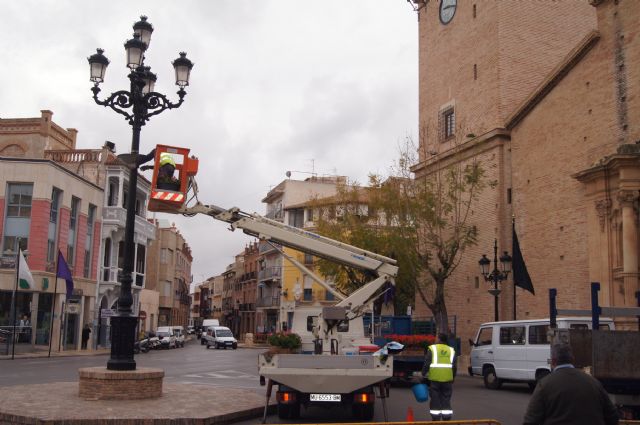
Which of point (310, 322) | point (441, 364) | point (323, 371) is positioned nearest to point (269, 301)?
point (310, 322)

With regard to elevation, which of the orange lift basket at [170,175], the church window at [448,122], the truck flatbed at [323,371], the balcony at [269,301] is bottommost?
the truck flatbed at [323,371]

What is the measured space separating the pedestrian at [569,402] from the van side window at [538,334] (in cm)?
1331

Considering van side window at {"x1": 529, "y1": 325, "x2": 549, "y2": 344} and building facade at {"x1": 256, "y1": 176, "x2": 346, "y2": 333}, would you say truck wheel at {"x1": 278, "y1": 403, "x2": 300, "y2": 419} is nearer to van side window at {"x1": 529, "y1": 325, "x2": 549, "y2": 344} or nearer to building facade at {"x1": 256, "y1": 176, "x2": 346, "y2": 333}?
van side window at {"x1": 529, "y1": 325, "x2": 549, "y2": 344}

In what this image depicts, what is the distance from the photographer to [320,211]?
135 feet

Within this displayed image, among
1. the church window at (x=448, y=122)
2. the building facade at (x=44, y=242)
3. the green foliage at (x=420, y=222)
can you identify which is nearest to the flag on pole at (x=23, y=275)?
the building facade at (x=44, y=242)

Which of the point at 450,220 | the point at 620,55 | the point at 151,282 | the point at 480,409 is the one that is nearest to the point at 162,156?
the point at 480,409

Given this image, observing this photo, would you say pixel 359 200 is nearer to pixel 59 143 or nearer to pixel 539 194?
pixel 539 194

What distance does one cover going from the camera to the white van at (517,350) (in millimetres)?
17844

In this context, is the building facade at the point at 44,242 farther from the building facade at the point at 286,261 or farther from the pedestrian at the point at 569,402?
the pedestrian at the point at 569,402

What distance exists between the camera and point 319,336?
15.4 metres

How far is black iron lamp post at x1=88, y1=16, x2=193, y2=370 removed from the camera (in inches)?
517

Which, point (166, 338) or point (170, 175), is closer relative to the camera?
A: point (170, 175)

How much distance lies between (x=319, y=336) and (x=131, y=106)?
635cm

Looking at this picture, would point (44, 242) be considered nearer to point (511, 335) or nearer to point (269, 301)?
point (511, 335)
